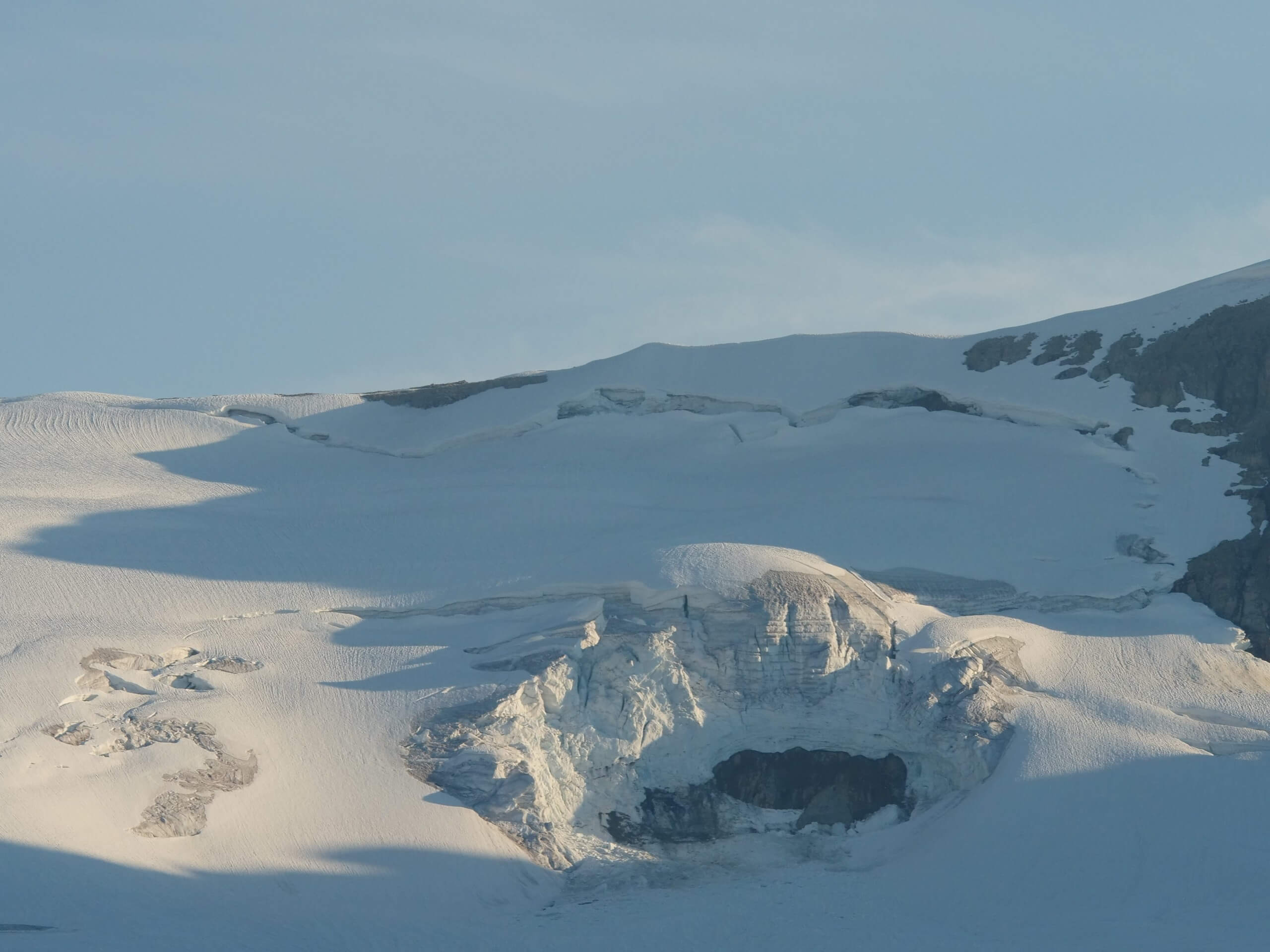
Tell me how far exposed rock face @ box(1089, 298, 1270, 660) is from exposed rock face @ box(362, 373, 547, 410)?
17.3 m

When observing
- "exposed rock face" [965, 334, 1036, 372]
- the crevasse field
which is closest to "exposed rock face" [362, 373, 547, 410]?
the crevasse field

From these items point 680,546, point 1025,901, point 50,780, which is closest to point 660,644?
point 680,546

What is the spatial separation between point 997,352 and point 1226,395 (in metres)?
6.92

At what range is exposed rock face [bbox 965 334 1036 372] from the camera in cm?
5175

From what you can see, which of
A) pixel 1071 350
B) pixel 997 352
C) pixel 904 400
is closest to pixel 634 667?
pixel 904 400

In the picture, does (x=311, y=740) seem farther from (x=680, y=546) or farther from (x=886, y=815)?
(x=886, y=815)

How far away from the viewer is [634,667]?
40000mm

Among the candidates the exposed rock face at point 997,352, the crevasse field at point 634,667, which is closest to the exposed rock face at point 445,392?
the crevasse field at point 634,667

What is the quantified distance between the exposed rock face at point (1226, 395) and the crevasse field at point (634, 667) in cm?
52

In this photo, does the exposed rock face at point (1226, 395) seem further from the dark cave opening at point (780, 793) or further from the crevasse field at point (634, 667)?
the dark cave opening at point (780, 793)

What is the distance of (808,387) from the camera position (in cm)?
5188

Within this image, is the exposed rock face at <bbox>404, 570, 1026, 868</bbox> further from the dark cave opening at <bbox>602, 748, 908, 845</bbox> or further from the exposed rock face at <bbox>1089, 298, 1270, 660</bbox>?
the exposed rock face at <bbox>1089, 298, 1270, 660</bbox>

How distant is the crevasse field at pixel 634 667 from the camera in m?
34.5

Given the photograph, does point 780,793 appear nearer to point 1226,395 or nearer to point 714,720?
point 714,720
